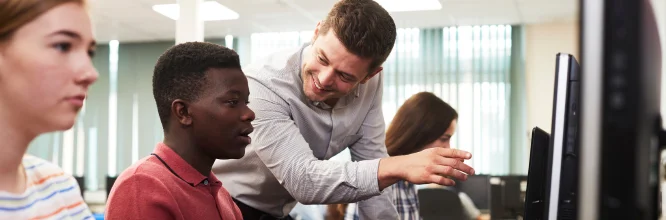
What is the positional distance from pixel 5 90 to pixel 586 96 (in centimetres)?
49

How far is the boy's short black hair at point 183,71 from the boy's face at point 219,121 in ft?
0.06

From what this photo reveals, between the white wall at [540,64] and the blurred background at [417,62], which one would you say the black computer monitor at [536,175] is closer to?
the blurred background at [417,62]

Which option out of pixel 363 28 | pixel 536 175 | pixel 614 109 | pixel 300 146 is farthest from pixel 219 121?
pixel 614 109

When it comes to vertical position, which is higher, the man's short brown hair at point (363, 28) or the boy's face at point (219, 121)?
the man's short brown hair at point (363, 28)

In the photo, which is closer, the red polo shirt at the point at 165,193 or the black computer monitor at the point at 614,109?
the black computer monitor at the point at 614,109

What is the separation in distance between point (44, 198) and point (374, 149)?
1.08 metres

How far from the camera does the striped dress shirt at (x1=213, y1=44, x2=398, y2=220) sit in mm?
1338

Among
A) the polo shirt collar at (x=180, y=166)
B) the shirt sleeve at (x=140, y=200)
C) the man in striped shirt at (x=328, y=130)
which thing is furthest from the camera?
the man in striped shirt at (x=328, y=130)

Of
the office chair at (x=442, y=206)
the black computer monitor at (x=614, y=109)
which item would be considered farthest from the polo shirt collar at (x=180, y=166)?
the office chair at (x=442, y=206)

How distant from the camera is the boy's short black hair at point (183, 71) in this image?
4.02 feet

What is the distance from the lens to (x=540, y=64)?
270 inches

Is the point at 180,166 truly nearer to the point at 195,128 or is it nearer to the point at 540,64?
the point at 195,128

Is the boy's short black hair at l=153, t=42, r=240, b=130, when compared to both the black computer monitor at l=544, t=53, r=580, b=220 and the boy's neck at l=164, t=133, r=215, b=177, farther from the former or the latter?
the black computer monitor at l=544, t=53, r=580, b=220

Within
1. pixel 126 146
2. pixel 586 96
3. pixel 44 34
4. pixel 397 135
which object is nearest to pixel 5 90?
pixel 44 34
